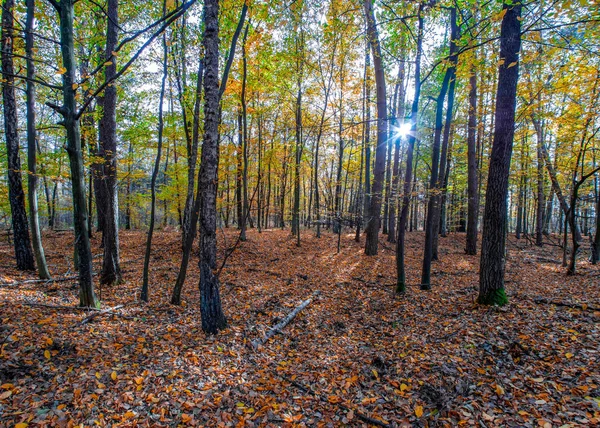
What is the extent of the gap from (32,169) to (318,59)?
12487 mm

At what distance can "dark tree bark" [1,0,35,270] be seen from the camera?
23.0ft

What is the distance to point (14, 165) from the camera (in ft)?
24.4

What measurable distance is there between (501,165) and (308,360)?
17.7 feet

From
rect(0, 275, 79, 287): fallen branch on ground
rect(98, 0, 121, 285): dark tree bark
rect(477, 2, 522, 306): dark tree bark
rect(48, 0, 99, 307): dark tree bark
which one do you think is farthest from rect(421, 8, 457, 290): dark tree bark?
rect(0, 275, 79, 287): fallen branch on ground

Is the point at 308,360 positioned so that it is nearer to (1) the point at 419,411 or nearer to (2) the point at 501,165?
(1) the point at 419,411

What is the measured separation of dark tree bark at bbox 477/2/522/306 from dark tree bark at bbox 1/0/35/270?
11.8m

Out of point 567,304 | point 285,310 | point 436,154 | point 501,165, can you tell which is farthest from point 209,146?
point 567,304

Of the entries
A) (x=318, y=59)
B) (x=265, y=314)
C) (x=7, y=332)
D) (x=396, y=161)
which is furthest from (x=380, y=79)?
(x=7, y=332)

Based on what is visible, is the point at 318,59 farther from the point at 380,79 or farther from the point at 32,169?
the point at 32,169

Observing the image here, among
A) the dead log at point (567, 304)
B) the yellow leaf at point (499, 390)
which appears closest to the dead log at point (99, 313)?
the yellow leaf at point (499, 390)

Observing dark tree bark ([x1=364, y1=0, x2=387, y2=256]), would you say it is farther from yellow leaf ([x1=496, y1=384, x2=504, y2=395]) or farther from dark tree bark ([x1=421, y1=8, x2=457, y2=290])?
yellow leaf ([x1=496, y1=384, x2=504, y2=395])

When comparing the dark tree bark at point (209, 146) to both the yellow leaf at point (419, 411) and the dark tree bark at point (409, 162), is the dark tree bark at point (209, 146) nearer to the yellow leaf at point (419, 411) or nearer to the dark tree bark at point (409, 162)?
the yellow leaf at point (419, 411)

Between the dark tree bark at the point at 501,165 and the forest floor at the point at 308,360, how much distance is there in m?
0.63

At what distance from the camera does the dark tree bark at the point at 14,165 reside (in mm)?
7020
